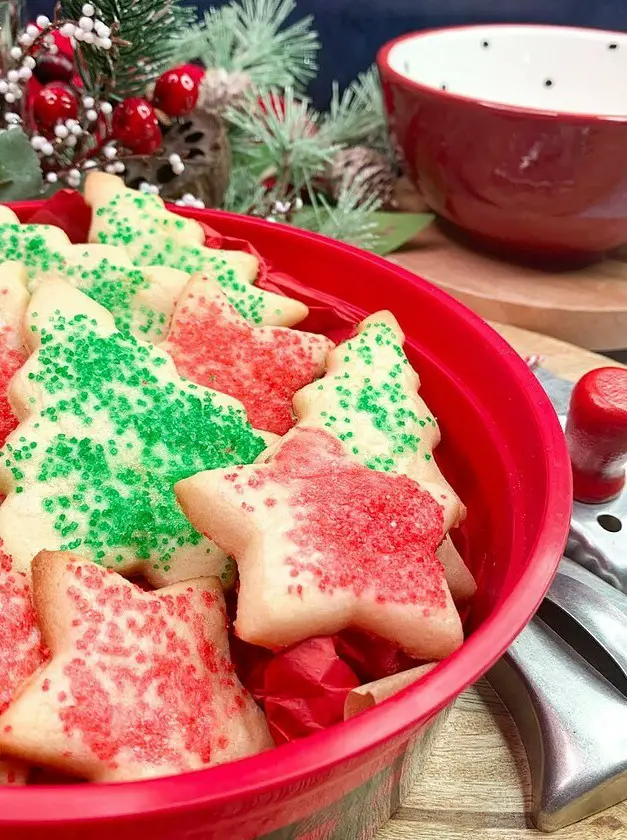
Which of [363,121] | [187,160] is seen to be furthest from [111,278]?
[363,121]

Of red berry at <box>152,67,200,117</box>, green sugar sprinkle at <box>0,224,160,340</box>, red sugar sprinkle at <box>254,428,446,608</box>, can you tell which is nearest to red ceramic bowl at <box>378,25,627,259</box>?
red berry at <box>152,67,200,117</box>

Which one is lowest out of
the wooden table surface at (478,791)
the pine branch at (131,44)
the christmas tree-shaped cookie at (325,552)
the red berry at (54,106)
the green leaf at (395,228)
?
the wooden table surface at (478,791)

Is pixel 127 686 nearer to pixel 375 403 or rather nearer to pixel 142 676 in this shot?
pixel 142 676

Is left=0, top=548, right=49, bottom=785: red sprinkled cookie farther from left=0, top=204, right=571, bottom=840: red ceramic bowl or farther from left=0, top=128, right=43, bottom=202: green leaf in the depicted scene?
left=0, top=128, right=43, bottom=202: green leaf

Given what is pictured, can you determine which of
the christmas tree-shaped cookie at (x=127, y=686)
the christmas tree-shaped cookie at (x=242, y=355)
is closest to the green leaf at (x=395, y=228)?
the christmas tree-shaped cookie at (x=242, y=355)

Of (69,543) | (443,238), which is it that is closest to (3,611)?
(69,543)

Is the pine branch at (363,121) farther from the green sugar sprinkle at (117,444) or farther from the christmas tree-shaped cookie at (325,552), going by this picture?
the christmas tree-shaped cookie at (325,552)
